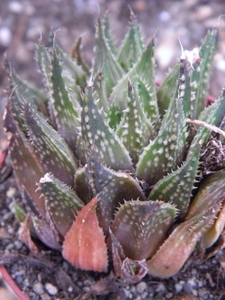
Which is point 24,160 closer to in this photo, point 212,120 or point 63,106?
point 63,106

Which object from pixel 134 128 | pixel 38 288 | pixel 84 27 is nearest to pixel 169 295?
pixel 38 288

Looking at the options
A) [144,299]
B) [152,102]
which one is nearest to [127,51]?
[152,102]

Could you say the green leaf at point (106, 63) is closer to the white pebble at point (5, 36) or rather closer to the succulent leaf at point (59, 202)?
the succulent leaf at point (59, 202)

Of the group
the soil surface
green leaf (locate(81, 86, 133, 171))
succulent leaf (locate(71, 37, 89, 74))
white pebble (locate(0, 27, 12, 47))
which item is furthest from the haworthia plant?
white pebble (locate(0, 27, 12, 47))

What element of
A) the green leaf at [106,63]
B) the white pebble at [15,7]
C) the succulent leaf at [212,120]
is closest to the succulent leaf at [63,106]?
the green leaf at [106,63]

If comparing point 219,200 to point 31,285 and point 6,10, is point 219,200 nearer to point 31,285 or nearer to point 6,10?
point 31,285
